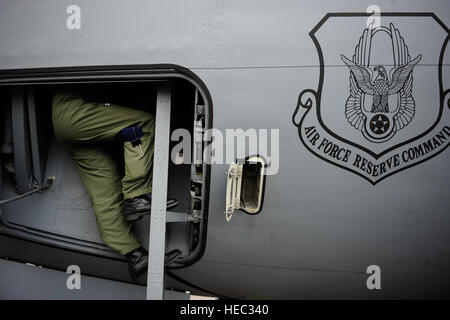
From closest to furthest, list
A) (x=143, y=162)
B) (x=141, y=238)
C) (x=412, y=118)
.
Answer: (x=412, y=118), (x=143, y=162), (x=141, y=238)

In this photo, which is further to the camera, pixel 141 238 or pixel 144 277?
pixel 141 238

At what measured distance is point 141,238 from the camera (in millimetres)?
2514

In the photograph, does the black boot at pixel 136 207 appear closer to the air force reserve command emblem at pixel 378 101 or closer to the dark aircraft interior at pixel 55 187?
the dark aircraft interior at pixel 55 187

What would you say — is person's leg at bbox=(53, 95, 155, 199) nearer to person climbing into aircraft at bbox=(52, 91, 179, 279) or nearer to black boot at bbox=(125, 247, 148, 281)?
person climbing into aircraft at bbox=(52, 91, 179, 279)

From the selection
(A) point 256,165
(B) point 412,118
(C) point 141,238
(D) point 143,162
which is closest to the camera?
(B) point 412,118

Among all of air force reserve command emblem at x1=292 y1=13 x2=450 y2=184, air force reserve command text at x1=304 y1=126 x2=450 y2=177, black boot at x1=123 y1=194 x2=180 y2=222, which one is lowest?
black boot at x1=123 y1=194 x2=180 y2=222

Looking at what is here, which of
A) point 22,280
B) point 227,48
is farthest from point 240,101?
point 22,280

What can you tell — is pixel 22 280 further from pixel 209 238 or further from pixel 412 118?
pixel 412 118

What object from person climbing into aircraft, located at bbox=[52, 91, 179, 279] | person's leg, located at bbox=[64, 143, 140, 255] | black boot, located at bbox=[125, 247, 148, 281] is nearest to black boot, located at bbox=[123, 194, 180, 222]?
person climbing into aircraft, located at bbox=[52, 91, 179, 279]

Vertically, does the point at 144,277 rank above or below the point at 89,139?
below

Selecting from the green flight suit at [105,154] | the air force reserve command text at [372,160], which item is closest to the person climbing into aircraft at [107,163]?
the green flight suit at [105,154]

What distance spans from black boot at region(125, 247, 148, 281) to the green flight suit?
42 millimetres

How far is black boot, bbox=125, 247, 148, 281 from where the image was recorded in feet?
7.45

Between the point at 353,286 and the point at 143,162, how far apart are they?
158 cm
